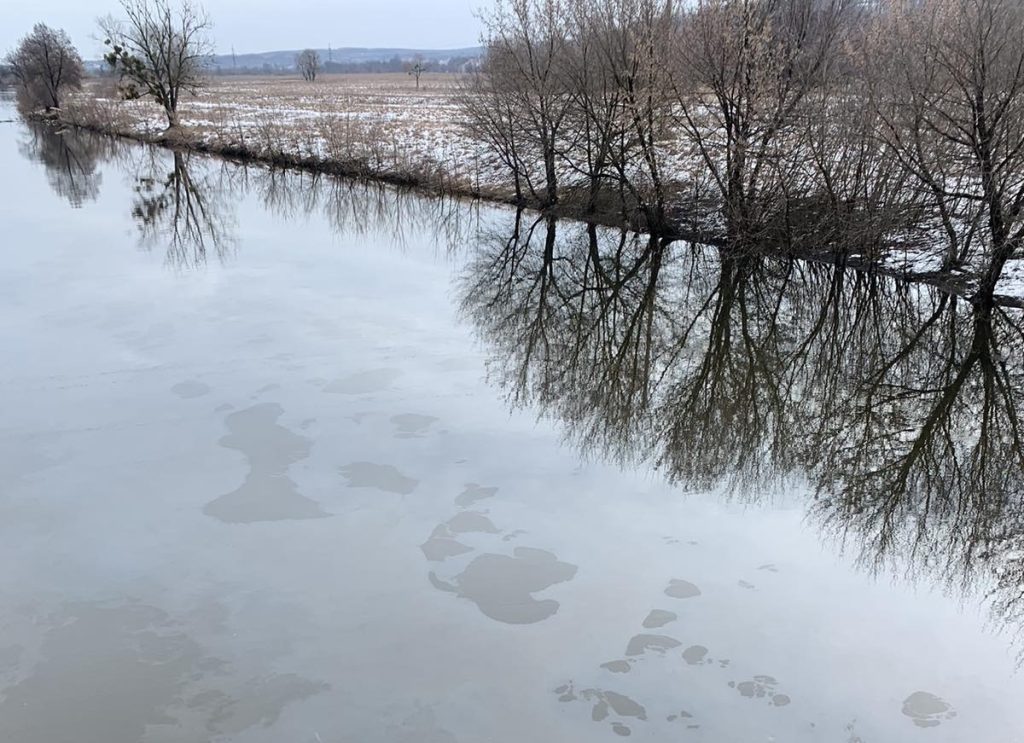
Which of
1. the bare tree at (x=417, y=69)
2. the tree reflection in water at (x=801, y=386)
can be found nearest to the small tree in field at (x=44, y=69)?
the bare tree at (x=417, y=69)

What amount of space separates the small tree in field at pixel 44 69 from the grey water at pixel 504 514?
4820 cm

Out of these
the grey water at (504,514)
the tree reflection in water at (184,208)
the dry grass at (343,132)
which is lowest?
the grey water at (504,514)

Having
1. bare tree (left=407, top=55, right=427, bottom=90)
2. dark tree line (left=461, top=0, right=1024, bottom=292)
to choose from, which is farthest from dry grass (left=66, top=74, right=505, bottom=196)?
bare tree (left=407, top=55, right=427, bottom=90)

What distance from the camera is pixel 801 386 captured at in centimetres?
956

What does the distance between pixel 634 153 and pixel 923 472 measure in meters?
12.1

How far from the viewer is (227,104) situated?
49.9m

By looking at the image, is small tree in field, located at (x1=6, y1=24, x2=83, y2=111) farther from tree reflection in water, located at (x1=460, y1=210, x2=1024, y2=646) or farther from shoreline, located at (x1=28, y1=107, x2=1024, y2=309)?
tree reflection in water, located at (x1=460, y1=210, x2=1024, y2=646)

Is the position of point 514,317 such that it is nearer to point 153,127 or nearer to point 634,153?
point 634,153

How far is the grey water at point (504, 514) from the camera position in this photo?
466 centimetres

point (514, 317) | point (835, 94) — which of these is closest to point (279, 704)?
point (514, 317)

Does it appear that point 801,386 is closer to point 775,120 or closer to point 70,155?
point 775,120

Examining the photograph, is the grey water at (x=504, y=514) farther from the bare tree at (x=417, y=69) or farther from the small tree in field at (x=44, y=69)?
the bare tree at (x=417, y=69)

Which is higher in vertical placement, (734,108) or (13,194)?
(734,108)

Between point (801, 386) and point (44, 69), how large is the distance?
193 ft
